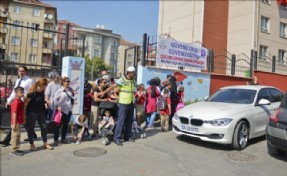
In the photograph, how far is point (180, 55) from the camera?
12672 millimetres

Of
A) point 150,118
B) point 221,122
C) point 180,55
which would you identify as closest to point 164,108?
point 150,118

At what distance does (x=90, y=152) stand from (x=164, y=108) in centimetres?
304

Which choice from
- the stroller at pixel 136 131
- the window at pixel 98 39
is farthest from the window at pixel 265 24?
the window at pixel 98 39

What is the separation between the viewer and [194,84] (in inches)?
511

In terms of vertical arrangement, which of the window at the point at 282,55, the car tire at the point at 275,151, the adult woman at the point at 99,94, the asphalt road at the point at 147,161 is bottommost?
the asphalt road at the point at 147,161

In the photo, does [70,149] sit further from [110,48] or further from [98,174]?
[110,48]

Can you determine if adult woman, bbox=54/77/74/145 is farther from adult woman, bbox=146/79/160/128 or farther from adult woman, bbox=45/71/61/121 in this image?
adult woman, bbox=146/79/160/128

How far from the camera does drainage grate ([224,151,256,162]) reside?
621 centimetres

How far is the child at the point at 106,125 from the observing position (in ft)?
23.6

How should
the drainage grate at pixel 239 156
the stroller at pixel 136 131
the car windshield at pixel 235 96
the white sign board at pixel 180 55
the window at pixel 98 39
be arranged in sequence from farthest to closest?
the window at pixel 98 39 → the white sign board at pixel 180 55 → the stroller at pixel 136 131 → the car windshield at pixel 235 96 → the drainage grate at pixel 239 156

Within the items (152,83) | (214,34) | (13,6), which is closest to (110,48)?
(13,6)

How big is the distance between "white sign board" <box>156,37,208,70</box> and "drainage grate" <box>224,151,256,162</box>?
5.92 meters

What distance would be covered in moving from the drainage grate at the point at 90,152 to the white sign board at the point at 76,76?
193 cm

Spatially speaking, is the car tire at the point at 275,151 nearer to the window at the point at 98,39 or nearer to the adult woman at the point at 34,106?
the adult woman at the point at 34,106
